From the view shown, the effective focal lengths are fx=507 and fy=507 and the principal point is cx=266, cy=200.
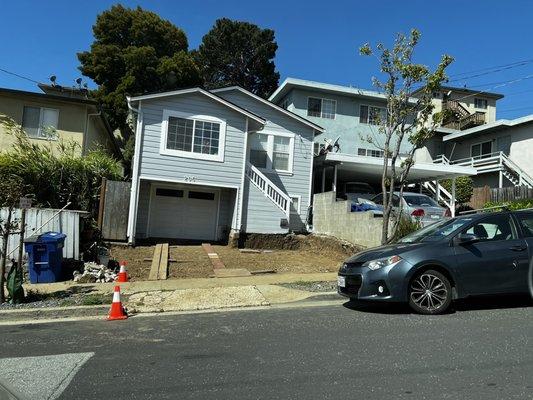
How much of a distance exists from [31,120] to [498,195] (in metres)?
21.9

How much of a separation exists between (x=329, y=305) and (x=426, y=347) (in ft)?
10.5

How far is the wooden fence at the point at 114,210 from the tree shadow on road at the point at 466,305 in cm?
983

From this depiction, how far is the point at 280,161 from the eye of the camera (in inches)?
834

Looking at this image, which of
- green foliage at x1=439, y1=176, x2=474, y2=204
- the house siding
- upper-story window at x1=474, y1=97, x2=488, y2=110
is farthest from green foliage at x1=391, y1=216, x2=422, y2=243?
upper-story window at x1=474, y1=97, x2=488, y2=110

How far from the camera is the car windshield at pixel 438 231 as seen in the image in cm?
817

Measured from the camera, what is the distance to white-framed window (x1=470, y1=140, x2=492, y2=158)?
101 feet

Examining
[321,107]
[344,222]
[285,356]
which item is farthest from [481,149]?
[285,356]

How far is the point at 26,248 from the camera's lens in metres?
11.8

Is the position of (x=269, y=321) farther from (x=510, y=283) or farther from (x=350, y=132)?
(x=350, y=132)

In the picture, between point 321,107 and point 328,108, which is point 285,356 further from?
point 328,108

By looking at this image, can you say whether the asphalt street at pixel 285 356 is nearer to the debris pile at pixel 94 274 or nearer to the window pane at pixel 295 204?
the debris pile at pixel 94 274

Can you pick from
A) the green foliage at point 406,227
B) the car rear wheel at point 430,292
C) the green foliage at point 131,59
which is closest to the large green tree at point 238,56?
the green foliage at point 131,59

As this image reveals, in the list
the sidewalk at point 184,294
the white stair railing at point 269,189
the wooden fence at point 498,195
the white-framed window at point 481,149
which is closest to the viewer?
the sidewalk at point 184,294

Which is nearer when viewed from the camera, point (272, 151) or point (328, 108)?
point (272, 151)
